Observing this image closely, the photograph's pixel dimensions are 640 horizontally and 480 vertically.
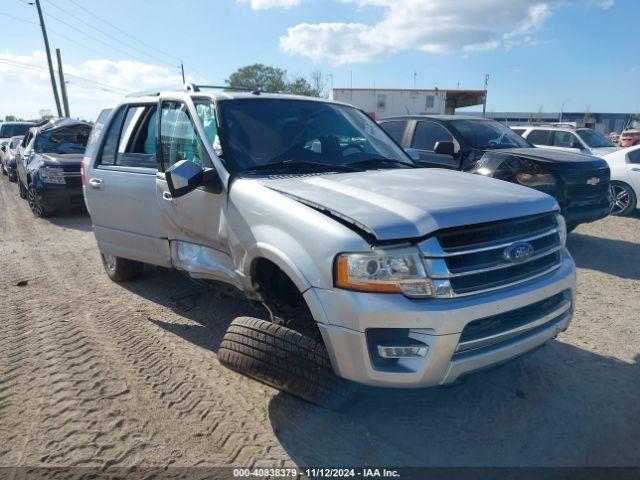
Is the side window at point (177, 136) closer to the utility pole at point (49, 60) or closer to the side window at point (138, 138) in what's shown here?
the side window at point (138, 138)

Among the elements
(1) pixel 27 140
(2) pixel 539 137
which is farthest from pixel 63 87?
(2) pixel 539 137

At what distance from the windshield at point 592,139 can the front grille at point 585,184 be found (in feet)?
21.5

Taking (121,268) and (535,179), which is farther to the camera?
(535,179)

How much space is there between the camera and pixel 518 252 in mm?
2441

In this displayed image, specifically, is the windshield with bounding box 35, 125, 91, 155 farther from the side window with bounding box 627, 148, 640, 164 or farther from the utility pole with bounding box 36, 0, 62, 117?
the utility pole with bounding box 36, 0, 62, 117

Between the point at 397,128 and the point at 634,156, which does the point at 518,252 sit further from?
the point at 634,156

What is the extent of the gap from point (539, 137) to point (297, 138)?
11.1 metres

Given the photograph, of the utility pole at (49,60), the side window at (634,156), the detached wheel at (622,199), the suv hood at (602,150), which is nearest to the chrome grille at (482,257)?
the detached wheel at (622,199)

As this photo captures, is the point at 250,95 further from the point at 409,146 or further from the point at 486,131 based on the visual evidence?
the point at 486,131

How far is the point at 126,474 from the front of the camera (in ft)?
7.70

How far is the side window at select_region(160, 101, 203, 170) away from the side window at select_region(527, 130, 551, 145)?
36.7 feet

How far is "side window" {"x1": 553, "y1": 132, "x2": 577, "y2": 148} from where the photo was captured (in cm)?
1203

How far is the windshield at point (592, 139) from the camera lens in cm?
1213

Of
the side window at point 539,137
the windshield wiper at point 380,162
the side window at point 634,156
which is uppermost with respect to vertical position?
the windshield wiper at point 380,162
